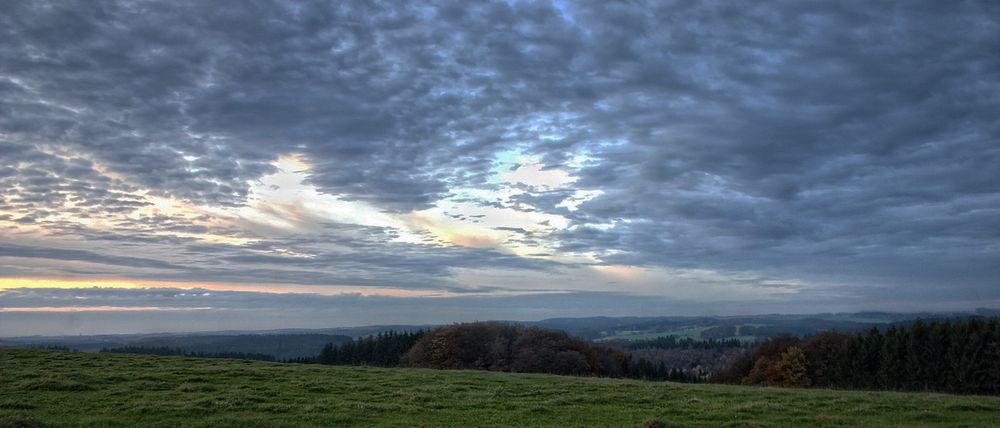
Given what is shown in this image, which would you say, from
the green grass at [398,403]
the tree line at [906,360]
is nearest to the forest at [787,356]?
the tree line at [906,360]

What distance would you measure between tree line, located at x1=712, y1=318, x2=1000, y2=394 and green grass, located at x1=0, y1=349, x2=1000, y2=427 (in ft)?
116

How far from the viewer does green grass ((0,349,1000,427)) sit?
16.6m

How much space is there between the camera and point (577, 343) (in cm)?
8556

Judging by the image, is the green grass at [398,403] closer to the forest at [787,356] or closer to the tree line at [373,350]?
the forest at [787,356]

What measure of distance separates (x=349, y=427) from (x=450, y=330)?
66602 mm

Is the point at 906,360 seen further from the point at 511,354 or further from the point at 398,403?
the point at 398,403

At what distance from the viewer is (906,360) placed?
6241 cm

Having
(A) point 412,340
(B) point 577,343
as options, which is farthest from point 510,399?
(A) point 412,340

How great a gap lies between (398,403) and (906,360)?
64088 mm

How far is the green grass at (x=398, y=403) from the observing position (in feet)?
54.6

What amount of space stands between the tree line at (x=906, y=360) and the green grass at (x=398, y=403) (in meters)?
35.2

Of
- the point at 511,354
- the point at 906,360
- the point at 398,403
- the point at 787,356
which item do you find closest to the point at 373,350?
the point at 511,354

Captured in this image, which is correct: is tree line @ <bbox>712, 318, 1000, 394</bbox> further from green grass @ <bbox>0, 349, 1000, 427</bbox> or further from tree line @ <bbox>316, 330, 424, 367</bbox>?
tree line @ <bbox>316, 330, 424, 367</bbox>

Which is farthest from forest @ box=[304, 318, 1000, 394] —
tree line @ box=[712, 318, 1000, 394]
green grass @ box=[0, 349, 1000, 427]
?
green grass @ box=[0, 349, 1000, 427]
